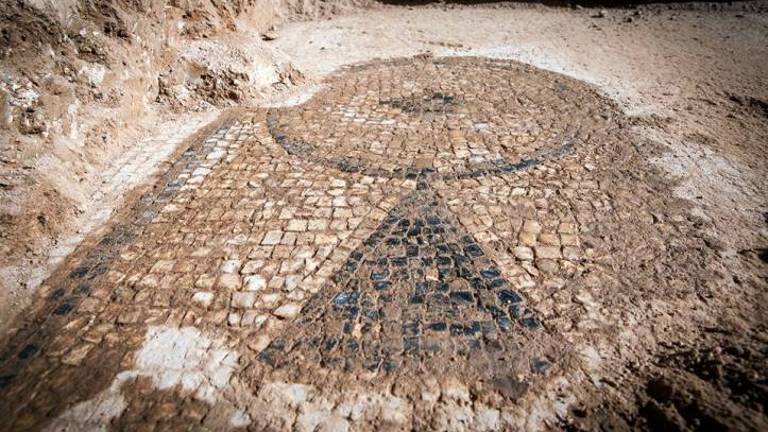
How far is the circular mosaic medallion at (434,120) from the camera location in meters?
5.20

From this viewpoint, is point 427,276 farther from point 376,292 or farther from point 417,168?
point 417,168

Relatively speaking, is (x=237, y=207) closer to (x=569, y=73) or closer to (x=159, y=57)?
(x=159, y=57)

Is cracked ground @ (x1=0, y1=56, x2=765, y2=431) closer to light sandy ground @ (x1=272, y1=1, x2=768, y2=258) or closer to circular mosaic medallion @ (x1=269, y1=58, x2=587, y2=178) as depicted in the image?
circular mosaic medallion @ (x1=269, y1=58, x2=587, y2=178)

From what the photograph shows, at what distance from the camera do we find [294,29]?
1056 cm

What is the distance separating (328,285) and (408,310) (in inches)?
28.5

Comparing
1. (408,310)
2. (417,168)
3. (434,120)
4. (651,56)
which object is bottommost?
(408,310)

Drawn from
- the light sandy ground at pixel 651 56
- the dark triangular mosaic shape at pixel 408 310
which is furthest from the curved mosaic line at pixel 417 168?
the light sandy ground at pixel 651 56

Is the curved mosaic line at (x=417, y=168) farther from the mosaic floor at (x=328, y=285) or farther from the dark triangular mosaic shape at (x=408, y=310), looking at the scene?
the dark triangular mosaic shape at (x=408, y=310)

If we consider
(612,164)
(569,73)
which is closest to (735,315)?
(612,164)

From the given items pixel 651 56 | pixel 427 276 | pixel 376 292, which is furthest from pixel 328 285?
→ pixel 651 56

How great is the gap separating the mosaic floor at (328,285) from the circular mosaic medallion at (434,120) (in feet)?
0.16

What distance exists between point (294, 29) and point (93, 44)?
604 cm

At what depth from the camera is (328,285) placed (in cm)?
354

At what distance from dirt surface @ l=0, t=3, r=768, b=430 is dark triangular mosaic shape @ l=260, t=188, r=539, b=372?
0.05 ft
